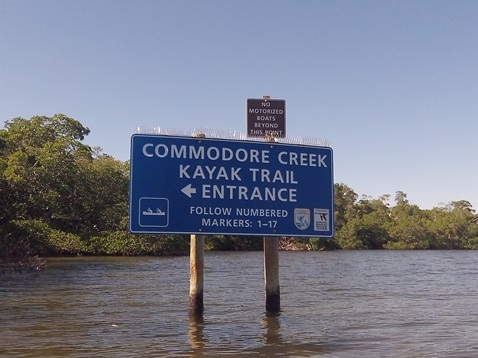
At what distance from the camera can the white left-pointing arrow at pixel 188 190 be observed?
9.85 meters

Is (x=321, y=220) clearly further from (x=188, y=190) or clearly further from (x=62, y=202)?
(x=62, y=202)

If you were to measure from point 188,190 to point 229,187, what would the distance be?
0.73 meters

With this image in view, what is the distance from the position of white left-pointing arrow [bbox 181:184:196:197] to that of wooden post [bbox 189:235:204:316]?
3.41 ft

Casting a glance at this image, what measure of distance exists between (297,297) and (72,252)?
33507 millimetres

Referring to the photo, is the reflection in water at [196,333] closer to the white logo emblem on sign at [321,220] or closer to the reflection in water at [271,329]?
the reflection in water at [271,329]

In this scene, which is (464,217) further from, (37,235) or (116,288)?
(116,288)

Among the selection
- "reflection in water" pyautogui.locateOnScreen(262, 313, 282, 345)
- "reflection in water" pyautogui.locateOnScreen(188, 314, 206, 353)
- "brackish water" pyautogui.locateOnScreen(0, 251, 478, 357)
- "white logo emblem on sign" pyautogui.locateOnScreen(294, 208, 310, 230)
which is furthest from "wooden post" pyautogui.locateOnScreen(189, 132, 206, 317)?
"white logo emblem on sign" pyautogui.locateOnScreen(294, 208, 310, 230)

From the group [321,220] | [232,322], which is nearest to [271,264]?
[321,220]

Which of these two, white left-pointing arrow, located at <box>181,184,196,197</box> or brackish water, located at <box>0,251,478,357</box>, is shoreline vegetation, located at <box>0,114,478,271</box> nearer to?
brackish water, located at <box>0,251,478,357</box>

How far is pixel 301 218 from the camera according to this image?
33.7 feet

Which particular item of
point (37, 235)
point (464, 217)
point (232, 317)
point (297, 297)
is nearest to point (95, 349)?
point (232, 317)

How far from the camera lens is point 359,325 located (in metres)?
11.8

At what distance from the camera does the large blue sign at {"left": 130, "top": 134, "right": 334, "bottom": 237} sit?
973 cm

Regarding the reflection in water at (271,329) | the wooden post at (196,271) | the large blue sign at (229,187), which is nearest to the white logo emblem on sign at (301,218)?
the large blue sign at (229,187)
